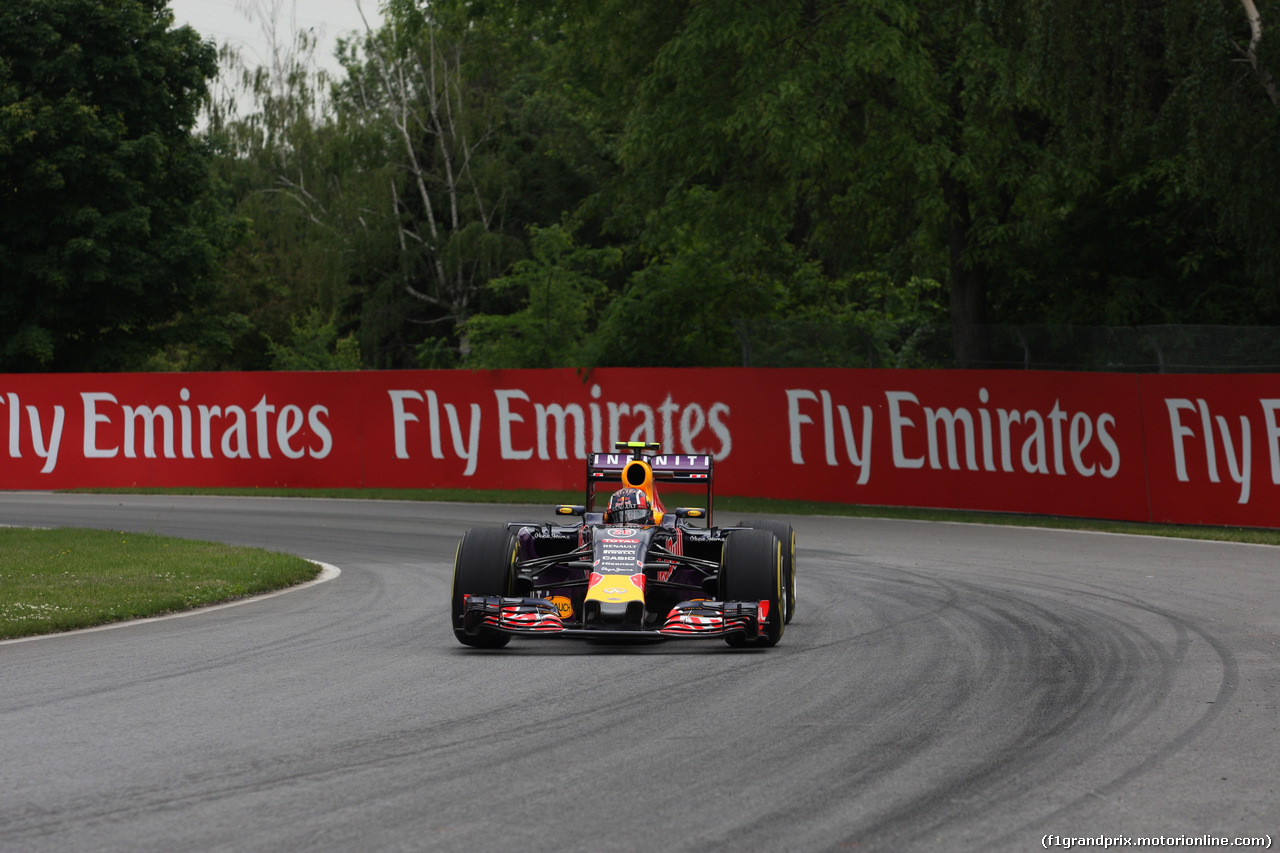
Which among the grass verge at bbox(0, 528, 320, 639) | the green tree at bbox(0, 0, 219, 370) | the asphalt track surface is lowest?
the asphalt track surface

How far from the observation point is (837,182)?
25.6 m

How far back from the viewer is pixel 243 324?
44.9 meters

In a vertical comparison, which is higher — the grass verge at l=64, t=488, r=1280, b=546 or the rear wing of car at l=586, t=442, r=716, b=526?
the rear wing of car at l=586, t=442, r=716, b=526

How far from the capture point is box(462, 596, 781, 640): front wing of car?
29.6ft

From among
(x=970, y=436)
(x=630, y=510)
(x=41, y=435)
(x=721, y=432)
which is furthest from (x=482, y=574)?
(x=41, y=435)

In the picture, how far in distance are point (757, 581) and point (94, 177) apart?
3233 centimetres

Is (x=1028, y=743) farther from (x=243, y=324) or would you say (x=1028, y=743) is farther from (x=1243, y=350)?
(x=243, y=324)

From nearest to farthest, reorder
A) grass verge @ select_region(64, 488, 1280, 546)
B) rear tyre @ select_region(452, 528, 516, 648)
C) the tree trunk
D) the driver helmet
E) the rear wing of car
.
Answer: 1. rear tyre @ select_region(452, 528, 516, 648)
2. the driver helmet
3. the rear wing of car
4. grass verge @ select_region(64, 488, 1280, 546)
5. the tree trunk

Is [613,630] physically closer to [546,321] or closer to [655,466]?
[655,466]

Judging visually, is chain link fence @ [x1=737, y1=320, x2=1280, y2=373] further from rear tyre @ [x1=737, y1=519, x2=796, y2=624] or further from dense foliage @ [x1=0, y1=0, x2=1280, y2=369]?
rear tyre @ [x1=737, y1=519, x2=796, y2=624]

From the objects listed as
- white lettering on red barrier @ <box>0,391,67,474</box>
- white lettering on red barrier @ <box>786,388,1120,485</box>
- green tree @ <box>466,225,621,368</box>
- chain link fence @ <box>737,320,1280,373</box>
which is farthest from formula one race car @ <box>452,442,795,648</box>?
white lettering on red barrier @ <box>0,391,67,474</box>

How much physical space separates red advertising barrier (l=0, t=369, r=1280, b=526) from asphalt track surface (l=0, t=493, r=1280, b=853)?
261 inches

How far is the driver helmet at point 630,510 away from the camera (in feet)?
32.9

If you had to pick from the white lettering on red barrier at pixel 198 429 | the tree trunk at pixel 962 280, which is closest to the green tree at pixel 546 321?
the white lettering on red barrier at pixel 198 429
